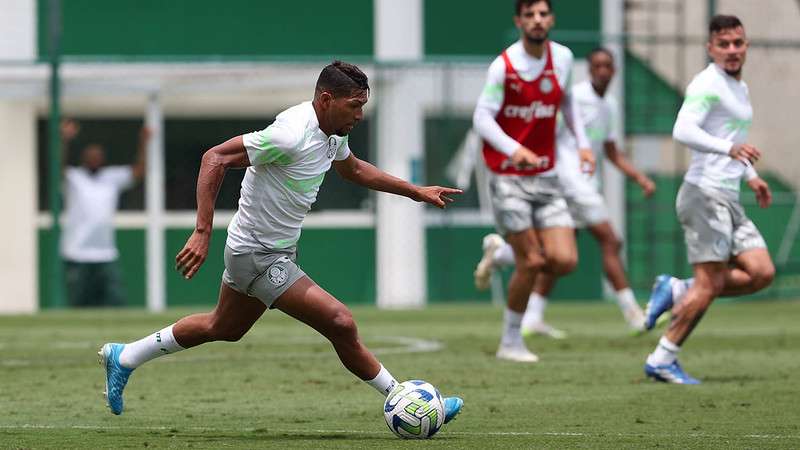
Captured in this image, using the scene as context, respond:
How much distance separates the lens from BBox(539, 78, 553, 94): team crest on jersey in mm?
12023

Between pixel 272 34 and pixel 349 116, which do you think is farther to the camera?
pixel 272 34

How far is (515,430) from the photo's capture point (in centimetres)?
805

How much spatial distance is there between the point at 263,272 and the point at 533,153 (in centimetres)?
444

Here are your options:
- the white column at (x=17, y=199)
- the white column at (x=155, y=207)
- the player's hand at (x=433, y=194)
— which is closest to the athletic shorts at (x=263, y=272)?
the player's hand at (x=433, y=194)

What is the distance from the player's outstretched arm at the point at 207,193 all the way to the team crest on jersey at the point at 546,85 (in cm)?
461

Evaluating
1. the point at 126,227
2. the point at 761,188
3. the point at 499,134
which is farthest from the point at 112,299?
the point at 761,188

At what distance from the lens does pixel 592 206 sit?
15.0 m

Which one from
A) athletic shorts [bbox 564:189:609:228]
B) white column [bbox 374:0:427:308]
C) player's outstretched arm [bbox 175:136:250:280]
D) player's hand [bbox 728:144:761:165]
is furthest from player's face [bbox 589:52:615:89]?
player's outstretched arm [bbox 175:136:250:280]

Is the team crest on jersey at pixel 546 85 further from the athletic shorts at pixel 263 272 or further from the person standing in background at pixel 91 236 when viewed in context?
the person standing in background at pixel 91 236

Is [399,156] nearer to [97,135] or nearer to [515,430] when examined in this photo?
[97,135]

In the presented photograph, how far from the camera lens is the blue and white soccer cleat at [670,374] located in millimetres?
10445

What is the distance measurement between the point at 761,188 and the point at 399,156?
11919 mm

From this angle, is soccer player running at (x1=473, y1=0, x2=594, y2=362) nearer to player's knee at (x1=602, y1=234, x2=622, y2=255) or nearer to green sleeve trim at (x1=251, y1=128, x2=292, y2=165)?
player's knee at (x1=602, y1=234, x2=622, y2=255)

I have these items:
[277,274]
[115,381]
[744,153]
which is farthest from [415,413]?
[744,153]
